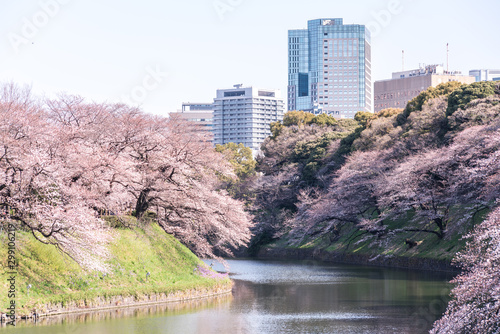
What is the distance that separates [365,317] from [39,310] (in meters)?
11.7

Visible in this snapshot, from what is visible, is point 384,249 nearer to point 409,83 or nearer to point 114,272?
point 114,272

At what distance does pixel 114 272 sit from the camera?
2738 cm

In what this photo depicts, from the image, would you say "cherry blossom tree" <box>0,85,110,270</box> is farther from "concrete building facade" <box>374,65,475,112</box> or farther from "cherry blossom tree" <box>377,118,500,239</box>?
"concrete building facade" <box>374,65,475,112</box>

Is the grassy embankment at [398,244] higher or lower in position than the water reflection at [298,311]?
higher

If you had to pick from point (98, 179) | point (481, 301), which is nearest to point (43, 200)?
point (98, 179)

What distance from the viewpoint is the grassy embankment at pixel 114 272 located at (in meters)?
23.4

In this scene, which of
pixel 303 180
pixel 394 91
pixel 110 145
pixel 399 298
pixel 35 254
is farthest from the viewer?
pixel 394 91

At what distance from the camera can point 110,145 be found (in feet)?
109

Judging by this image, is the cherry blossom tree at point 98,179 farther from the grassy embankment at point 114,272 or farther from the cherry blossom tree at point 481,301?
the cherry blossom tree at point 481,301

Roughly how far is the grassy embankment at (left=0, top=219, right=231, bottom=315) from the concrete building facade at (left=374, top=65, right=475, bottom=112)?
151 metres

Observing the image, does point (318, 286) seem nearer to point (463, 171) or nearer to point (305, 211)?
point (463, 171)

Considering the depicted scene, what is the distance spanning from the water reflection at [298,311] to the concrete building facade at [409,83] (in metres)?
146

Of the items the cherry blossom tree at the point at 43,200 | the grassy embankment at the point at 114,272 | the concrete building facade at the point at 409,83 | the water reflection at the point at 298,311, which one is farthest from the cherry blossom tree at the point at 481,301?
the concrete building facade at the point at 409,83

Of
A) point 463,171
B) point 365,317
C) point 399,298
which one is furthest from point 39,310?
point 463,171
